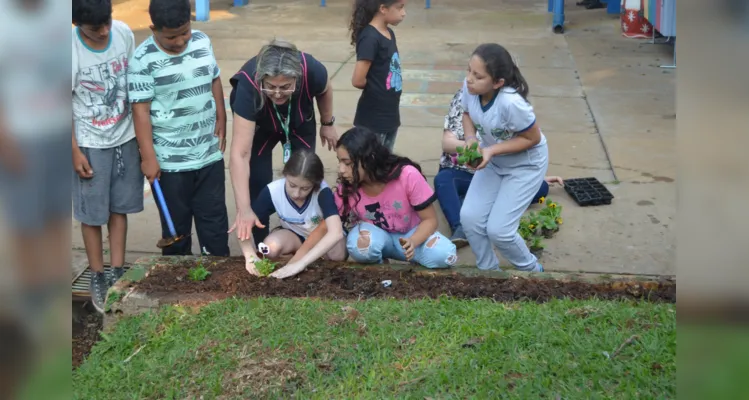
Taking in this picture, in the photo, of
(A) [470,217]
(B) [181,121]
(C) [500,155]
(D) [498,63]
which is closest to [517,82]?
(D) [498,63]

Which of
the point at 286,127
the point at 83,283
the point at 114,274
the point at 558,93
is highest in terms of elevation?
the point at 286,127

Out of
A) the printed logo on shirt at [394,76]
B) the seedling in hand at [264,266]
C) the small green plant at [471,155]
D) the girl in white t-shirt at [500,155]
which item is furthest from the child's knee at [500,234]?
the printed logo on shirt at [394,76]

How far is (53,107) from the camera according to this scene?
1036 millimetres

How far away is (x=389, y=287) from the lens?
4.34 metres

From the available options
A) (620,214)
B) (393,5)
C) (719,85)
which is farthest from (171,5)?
(719,85)

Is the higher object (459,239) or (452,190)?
(452,190)

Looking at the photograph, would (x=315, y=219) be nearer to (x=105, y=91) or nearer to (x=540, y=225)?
(x=105, y=91)

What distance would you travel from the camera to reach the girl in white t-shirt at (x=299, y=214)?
14.6 feet

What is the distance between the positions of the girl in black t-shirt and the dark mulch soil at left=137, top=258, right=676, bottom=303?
4.49 feet

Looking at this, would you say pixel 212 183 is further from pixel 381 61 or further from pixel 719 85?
pixel 719 85

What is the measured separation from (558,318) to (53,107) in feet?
10.3

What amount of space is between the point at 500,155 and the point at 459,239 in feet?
2.94

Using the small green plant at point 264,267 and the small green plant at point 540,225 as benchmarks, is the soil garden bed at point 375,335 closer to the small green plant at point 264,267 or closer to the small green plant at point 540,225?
the small green plant at point 264,267

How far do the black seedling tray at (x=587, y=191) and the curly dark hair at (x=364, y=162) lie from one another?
183cm
